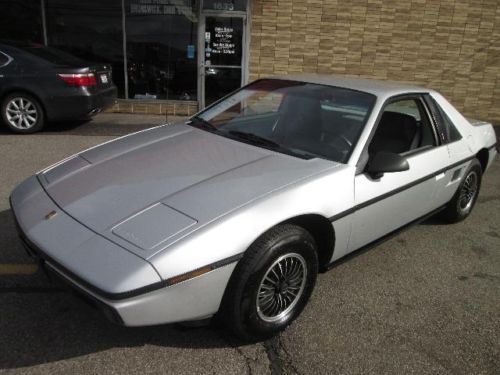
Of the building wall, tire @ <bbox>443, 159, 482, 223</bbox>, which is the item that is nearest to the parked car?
the building wall

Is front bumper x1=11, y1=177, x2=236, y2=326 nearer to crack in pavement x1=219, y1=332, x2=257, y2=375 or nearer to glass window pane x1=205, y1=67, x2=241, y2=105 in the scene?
crack in pavement x1=219, y1=332, x2=257, y2=375

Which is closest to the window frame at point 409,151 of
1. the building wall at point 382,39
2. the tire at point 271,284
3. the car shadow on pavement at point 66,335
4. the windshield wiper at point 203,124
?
the tire at point 271,284

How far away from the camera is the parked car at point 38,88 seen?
283 inches

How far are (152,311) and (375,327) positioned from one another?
1.45 m

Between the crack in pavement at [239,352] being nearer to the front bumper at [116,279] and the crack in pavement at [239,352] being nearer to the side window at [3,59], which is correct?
the front bumper at [116,279]

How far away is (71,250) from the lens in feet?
7.23

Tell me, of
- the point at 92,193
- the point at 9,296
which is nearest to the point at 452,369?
the point at 92,193

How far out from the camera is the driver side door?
303 cm

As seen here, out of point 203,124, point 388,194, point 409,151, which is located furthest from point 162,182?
point 409,151

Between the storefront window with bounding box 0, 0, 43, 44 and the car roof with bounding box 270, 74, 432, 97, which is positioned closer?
the car roof with bounding box 270, 74, 432, 97

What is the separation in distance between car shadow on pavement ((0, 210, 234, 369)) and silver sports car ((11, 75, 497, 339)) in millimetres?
306

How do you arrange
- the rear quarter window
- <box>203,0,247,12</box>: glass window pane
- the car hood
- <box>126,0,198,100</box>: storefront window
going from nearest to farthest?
the car hood < the rear quarter window < <box>203,0,247,12</box>: glass window pane < <box>126,0,198,100</box>: storefront window

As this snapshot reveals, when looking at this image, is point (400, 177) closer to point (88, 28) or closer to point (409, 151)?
point (409, 151)

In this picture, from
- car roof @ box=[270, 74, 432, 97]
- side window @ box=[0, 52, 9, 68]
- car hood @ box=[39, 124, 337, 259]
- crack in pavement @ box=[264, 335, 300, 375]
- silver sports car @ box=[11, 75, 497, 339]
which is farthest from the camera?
side window @ box=[0, 52, 9, 68]
